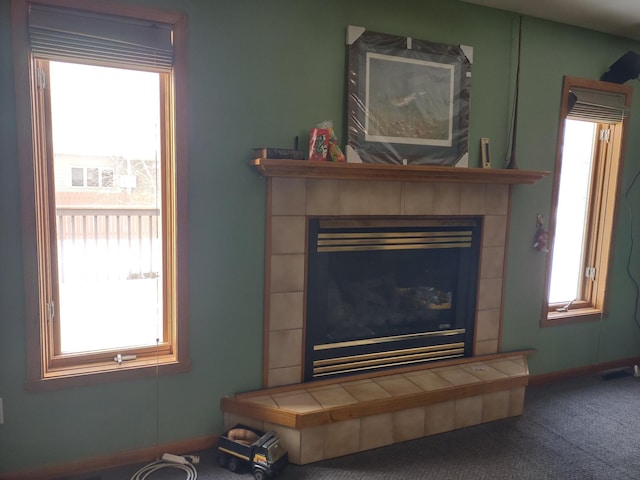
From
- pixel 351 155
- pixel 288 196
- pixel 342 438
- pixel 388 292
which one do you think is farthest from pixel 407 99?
pixel 342 438

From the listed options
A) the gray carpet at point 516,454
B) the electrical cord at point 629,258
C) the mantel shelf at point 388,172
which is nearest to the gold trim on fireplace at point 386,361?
the gray carpet at point 516,454

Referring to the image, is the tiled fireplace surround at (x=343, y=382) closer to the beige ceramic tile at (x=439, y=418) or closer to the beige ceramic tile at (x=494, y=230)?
the beige ceramic tile at (x=439, y=418)

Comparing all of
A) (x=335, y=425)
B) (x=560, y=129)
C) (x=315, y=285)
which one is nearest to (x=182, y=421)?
(x=335, y=425)

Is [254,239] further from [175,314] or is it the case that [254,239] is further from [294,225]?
[175,314]

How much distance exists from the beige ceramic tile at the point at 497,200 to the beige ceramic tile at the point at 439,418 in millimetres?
1167

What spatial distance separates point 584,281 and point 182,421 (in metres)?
2.94

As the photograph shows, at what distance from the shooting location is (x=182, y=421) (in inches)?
87.6

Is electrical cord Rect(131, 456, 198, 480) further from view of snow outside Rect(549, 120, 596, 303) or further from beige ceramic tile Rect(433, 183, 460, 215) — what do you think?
view of snow outside Rect(549, 120, 596, 303)

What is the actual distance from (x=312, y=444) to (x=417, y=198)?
1404mm

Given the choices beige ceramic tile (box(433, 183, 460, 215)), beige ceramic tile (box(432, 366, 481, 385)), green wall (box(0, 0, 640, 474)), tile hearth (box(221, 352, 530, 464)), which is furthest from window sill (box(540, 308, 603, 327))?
green wall (box(0, 0, 640, 474))

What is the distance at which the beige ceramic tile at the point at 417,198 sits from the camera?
8.36ft

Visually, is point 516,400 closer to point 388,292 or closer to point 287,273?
point 388,292

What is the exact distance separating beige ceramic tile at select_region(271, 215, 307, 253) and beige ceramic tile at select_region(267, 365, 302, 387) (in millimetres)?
623

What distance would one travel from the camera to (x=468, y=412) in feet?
8.38
